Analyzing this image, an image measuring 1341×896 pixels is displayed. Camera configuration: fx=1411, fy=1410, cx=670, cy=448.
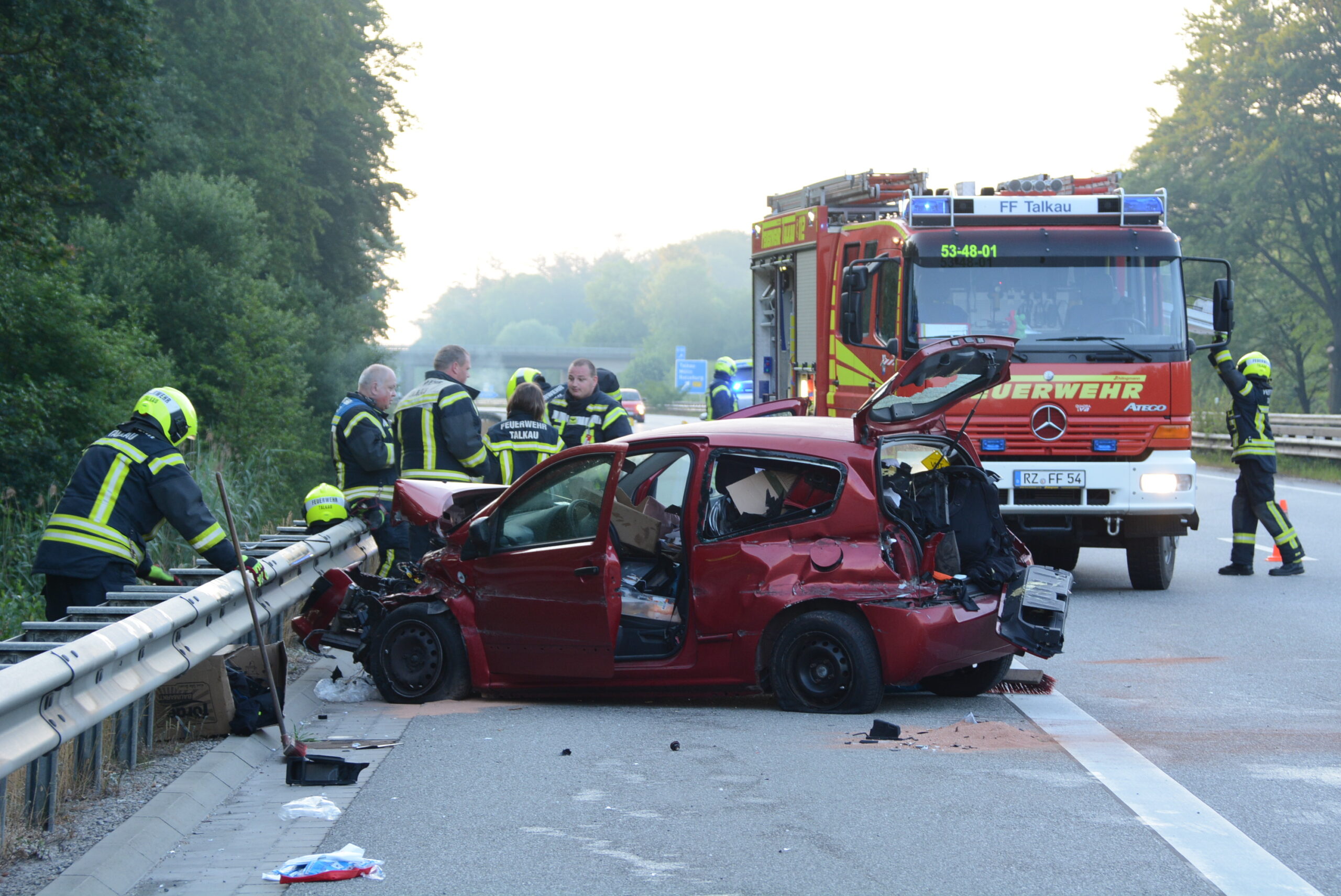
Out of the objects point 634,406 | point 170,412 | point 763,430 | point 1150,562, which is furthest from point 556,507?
point 634,406

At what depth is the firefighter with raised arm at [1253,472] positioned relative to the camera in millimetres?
12992

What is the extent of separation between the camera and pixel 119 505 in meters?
6.54

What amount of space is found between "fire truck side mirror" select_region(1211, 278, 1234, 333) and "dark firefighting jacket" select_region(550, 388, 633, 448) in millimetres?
5032

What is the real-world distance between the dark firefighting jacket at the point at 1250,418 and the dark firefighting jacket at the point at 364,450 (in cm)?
769

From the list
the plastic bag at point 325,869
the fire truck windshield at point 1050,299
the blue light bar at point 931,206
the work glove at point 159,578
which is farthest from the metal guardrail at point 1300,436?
the plastic bag at point 325,869

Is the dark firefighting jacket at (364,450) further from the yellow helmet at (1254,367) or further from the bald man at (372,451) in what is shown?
the yellow helmet at (1254,367)

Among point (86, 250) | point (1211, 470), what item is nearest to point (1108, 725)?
point (86, 250)

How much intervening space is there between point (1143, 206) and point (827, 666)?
263 inches

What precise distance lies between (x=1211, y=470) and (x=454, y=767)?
25.5 m

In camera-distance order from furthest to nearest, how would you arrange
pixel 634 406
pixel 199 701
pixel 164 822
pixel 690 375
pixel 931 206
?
pixel 690 375
pixel 634 406
pixel 931 206
pixel 199 701
pixel 164 822

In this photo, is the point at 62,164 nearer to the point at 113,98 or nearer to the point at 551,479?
the point at 113,98

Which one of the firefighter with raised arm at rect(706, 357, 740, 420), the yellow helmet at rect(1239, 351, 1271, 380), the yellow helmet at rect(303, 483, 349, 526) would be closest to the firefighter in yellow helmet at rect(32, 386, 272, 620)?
the yellow helmet at rect(303, 483, 349, 526)

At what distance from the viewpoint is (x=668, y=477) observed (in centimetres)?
1023

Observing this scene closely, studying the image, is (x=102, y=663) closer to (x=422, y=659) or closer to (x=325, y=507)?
(x=422, y=659)
